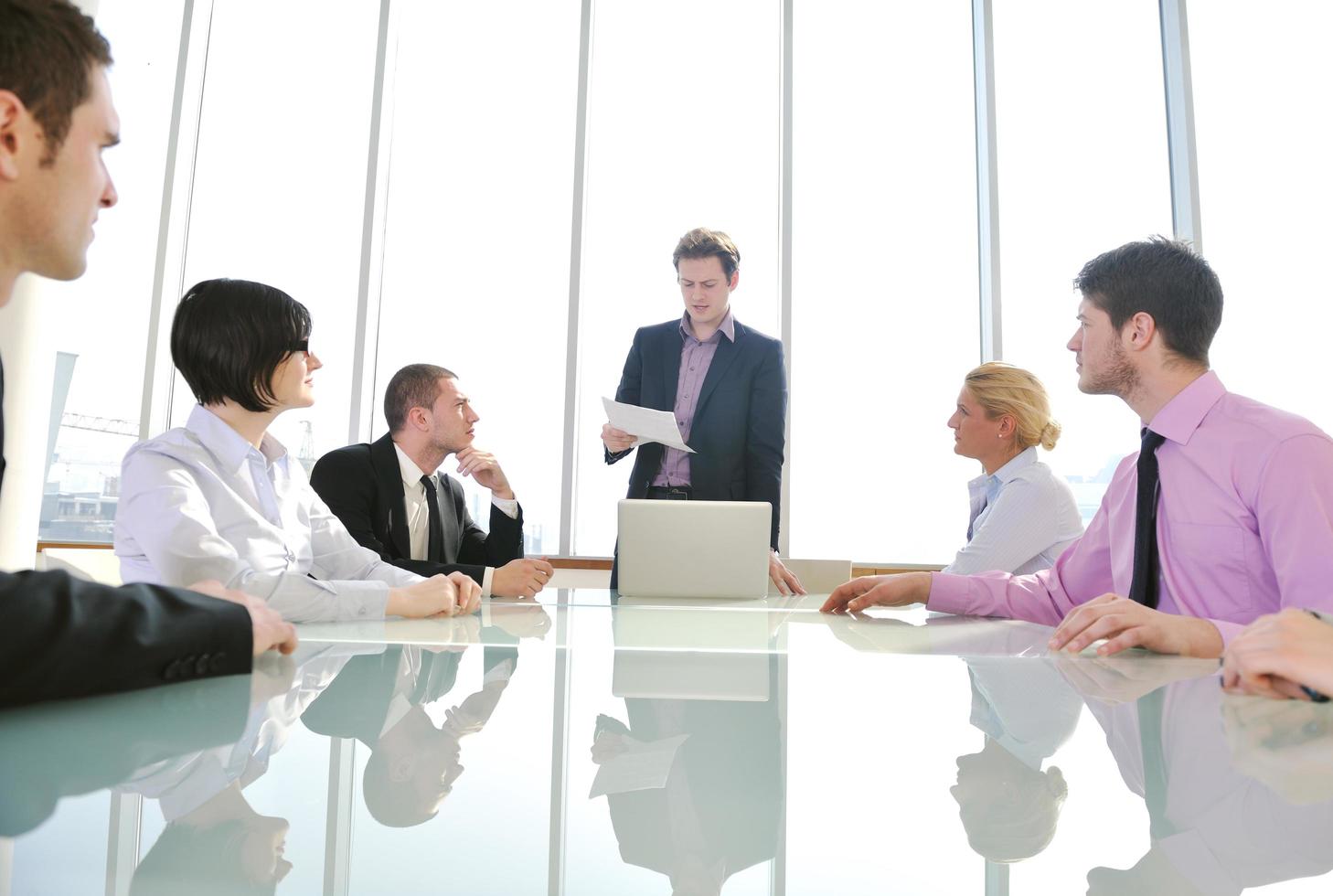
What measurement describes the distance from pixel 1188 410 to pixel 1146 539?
0.88ft

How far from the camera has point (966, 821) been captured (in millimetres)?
462

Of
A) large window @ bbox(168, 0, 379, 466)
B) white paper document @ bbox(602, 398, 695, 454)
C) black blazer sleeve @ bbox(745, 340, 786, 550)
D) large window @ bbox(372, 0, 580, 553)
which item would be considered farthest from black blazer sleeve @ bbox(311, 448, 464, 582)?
large window @ bbox(168, 0, 379, 466)

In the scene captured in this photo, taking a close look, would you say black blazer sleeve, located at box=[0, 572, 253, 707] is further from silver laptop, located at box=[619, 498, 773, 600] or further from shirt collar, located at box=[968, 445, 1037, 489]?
shirt collar, located at box=[968, 445, 1037, 489]

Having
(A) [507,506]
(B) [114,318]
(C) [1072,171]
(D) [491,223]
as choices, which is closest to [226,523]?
(A) [507,506]

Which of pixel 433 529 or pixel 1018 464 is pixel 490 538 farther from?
pixel 1018 464

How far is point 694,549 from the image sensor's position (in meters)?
2.39

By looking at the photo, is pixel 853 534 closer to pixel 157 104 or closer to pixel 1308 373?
pixel 1308 373

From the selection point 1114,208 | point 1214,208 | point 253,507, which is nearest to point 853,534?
point 1114,208

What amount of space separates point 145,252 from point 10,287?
496cm

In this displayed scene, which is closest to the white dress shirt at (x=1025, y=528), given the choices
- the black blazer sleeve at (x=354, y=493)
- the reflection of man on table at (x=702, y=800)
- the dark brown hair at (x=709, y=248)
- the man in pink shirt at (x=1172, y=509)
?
the man in pink shirt at (x=1172, y=509)

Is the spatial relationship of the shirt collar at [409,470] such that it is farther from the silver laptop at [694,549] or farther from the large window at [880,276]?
the large window at [880,276]

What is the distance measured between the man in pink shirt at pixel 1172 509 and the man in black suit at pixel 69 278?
1053 millimetres

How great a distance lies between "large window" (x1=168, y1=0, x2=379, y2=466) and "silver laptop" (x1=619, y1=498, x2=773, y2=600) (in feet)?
11.1

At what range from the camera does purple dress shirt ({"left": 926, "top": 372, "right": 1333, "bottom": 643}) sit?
1423mm
